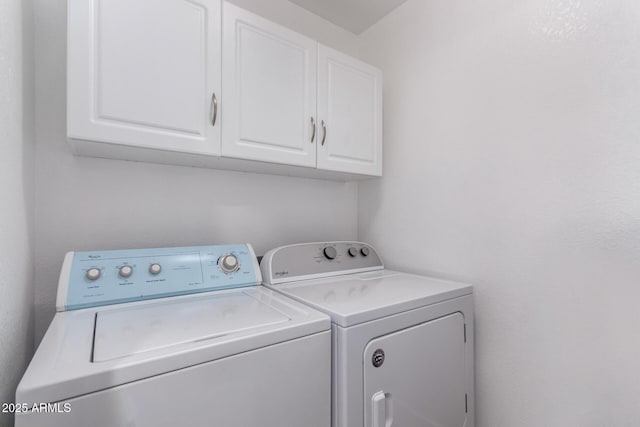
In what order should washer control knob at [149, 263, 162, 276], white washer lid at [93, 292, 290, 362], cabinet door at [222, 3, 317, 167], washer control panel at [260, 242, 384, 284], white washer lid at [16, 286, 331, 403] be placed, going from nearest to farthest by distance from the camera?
white washer lid at [16, 286, 331, 403], white washer lid at [93, 292, 290, 362], washer control knob at [149, 263, 162, 276], cabinet door at [222, 3, 317, 167], washer control panel at [260, 242, 384, 284]

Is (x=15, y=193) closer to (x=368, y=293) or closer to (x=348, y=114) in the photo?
(x=368, y=293)

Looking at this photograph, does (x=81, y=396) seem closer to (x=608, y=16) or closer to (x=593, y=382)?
(x=593, y=382)

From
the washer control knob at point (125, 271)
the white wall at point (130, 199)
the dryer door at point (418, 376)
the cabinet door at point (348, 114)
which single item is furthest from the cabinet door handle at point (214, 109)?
the dryer door at point (418, 376)

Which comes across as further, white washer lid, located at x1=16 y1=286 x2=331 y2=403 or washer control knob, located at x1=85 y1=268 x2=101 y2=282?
washer control knob, located at x1=85 y1=268 x2=101 y2=282

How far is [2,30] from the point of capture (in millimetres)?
711

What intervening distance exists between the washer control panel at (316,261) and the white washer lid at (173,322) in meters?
0.28

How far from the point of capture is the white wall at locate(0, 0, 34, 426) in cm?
71

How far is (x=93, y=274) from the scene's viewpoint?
1.02 m

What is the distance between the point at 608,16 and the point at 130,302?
200 centimetres

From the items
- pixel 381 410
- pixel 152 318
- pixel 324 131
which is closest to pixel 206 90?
pixel 324 131

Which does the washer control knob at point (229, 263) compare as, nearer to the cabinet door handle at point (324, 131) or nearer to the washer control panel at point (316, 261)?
the washer control panel at point (316, 261)

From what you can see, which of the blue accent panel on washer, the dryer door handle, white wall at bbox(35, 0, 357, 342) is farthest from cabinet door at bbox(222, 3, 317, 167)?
the dryer door handle

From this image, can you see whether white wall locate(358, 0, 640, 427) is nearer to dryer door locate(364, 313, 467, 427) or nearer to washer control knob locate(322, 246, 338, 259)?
dryer door locate(364, 313, 467, 427)

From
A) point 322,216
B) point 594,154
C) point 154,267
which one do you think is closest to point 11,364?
point 154,267
